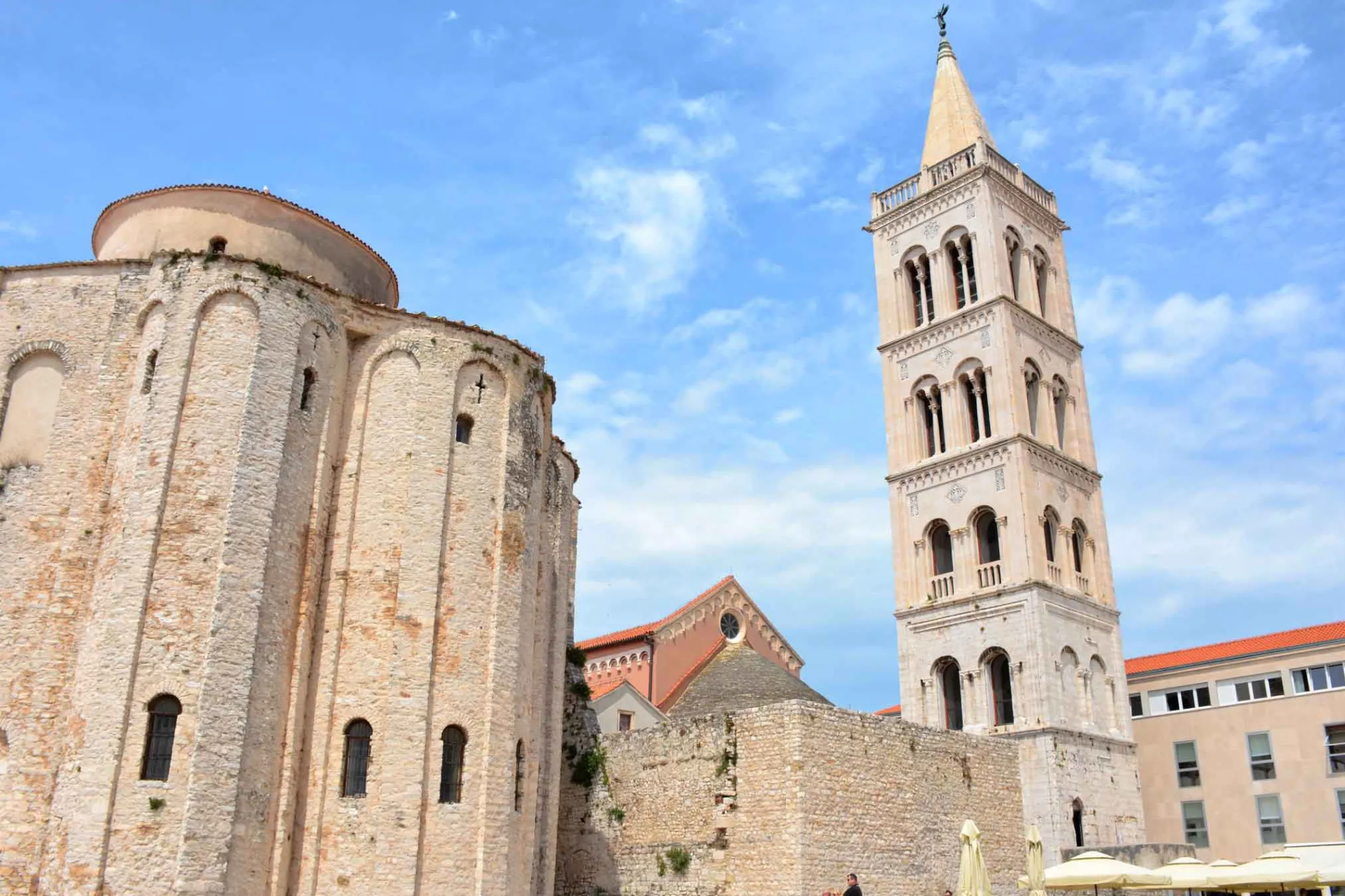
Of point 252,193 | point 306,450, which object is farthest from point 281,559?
point 252,193

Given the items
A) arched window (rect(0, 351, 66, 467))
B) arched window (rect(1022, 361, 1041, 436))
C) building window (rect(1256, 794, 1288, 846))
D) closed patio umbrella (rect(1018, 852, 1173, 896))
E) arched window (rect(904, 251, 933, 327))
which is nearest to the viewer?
arched window (rect(0, 351, 66, 467))

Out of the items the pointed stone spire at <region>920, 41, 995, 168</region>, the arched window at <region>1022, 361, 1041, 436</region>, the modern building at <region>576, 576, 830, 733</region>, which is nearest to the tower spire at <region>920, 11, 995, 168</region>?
the pointed stone spire at <region>920, 41, 995, 168</region>

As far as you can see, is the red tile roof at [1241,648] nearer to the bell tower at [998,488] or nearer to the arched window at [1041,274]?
the bell tower at [998,488]

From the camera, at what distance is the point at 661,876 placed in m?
23.8

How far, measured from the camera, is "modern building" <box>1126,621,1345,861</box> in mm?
34531

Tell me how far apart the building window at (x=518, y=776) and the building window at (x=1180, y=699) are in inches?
1051

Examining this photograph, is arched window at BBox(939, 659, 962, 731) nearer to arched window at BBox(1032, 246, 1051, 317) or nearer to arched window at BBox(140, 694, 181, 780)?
arched window at BBox(1032, 246, 1051, 317)

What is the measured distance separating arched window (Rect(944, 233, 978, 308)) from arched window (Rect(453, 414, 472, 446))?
21.2 m

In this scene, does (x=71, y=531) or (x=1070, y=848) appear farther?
(x=1070, y=848)

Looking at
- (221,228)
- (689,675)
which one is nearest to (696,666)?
(689,675)

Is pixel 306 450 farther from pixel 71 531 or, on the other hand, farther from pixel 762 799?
pixel 762 799

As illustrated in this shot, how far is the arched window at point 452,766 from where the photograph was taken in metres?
19.1

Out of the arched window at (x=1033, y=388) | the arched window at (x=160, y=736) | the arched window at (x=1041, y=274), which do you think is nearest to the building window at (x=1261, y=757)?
the arched window at (x=1033, y=388)

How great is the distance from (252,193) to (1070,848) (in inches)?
1014
